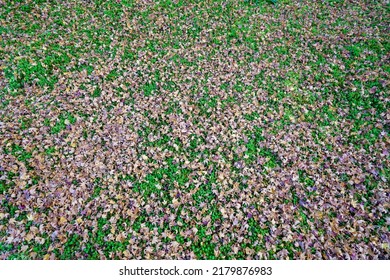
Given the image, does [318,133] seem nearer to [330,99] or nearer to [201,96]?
[330,99]

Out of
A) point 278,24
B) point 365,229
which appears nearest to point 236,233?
point 365,229

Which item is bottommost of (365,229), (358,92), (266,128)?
(365,229)
